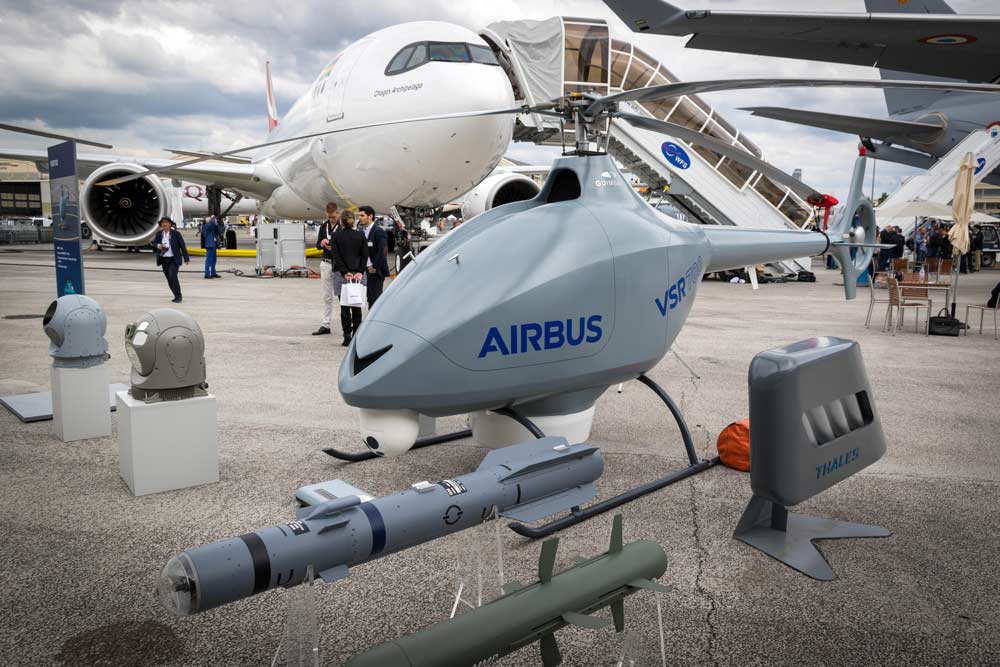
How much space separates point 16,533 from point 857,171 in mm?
7225

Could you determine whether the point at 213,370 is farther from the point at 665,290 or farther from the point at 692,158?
the point at 692,158

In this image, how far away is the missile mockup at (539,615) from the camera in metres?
2.37

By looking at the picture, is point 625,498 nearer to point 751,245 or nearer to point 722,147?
point 722,147

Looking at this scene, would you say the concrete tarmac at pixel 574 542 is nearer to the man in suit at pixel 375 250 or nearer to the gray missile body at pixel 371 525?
the gray missile body at pixel 371 525

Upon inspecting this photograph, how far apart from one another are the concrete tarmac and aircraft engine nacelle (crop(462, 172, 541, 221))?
11313 mm

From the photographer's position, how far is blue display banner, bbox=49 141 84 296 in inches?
256

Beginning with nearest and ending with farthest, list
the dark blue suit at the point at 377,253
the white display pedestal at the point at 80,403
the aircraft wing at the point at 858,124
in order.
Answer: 1. the aircraft wing at the point at 858,124
2. the white display pedestal at the point at 80,403
3. the dark blue suit at the point at 377,253

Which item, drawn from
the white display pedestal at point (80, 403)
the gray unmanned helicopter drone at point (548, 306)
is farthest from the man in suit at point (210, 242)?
the gray unmanned helicopter drone at point (548, 306)

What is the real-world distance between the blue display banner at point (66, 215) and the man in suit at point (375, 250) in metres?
3.98

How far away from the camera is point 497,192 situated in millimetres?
18922

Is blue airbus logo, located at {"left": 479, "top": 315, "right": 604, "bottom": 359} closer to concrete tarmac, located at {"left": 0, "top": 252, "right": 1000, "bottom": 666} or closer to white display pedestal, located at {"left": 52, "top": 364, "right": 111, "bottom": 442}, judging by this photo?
concrete tarmac, located at {"left": 0, "top": 252, "right": 1000, "bottom": 666}

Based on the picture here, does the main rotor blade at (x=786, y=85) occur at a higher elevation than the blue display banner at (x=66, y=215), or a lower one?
higher

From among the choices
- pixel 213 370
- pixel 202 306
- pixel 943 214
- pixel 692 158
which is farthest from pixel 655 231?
pixel 943 214

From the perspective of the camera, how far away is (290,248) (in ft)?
63.1
